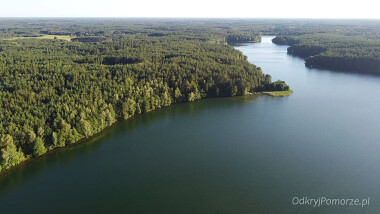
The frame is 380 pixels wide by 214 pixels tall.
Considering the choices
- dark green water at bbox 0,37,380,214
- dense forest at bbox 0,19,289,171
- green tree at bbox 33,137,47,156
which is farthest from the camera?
dense forest at bbox 0,19,289,171

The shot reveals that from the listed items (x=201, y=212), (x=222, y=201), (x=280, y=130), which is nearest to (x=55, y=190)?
(x=201, y=212)

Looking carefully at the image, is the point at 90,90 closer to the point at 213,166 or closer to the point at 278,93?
the point at 213,166

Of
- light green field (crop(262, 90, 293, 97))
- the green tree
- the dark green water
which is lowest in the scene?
the dark green water

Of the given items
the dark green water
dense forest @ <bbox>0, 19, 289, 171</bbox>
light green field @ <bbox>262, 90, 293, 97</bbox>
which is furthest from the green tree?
light green field @ <bbox>262, 90, 293, 97</bbox>

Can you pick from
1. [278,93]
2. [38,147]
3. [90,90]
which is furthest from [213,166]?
[278,93]

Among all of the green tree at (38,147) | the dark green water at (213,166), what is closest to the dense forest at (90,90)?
the green tree at (38,147)

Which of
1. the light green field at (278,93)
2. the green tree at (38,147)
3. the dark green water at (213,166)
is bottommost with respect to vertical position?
the dark green water at (213,166)

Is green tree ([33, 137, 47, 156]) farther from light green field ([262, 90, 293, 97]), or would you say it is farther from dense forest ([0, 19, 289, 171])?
light green field ([262, 90, 293, 97])

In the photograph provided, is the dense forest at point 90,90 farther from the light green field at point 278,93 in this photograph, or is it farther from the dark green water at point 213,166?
the dark green water at point 213,166
